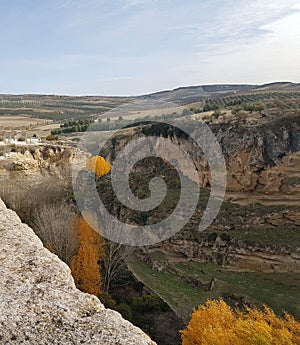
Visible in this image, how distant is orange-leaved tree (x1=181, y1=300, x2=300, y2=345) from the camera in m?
12.1

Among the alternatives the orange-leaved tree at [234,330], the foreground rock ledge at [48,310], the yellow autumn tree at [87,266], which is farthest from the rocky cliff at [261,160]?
the foreground rock ledge at [48,310]

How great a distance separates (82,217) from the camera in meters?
25.3

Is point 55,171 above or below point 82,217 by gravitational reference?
above

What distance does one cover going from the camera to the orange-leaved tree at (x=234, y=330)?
12.1 meters

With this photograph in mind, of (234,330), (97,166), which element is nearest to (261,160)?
(234,330)

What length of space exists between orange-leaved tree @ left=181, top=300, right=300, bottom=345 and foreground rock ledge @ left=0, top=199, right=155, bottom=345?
324 inches

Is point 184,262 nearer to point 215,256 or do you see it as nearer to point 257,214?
point 215,256

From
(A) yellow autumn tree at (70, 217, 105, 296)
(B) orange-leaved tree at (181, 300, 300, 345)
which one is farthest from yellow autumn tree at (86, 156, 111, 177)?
(B) orange-leaved tree at (181, 300, 300, 345)

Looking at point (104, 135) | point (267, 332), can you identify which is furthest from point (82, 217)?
point (104, 135)

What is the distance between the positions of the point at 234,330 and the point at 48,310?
32.6ft

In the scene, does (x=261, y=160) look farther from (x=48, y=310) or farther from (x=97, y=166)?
(x=48, y=310)

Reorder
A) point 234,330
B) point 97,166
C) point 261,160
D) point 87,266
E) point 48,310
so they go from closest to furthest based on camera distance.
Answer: point 48,310
point 234,330
point 87,266
point 261,160
point 97,166

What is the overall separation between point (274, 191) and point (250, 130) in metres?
5.56

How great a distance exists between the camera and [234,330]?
13.1 m
